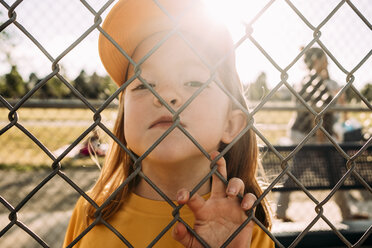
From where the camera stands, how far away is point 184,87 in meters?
1.13

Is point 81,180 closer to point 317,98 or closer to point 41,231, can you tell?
point 41,231

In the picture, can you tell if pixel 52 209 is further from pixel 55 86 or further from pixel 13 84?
pixel 13 84

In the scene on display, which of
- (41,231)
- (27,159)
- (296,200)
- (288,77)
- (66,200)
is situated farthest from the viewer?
(27,159)

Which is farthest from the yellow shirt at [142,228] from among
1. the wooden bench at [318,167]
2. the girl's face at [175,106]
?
the wooden bench at [318,167]

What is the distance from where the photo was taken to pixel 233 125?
1.45m

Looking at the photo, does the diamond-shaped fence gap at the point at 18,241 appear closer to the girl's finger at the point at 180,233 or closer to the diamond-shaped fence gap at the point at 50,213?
the diamond-shaped fence gap at the point at 50,213

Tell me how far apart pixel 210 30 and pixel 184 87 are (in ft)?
1.05

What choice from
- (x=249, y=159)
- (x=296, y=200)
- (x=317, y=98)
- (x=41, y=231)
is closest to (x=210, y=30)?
(x=249, y=159)

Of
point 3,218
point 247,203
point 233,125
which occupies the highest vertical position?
point 3,218

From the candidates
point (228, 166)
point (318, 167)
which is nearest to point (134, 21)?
point (228, 166)

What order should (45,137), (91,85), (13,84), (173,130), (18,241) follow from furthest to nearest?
1. (45,137)
2. (91,85)
3. (18,241)
4. (13,84)
5. (173,130)

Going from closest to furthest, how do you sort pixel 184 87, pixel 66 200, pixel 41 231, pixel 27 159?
pixel 184 87, pixel 41 231, pixel 66 200, pixel 27 159

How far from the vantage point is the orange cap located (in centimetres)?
123

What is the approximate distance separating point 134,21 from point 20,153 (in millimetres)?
6757
